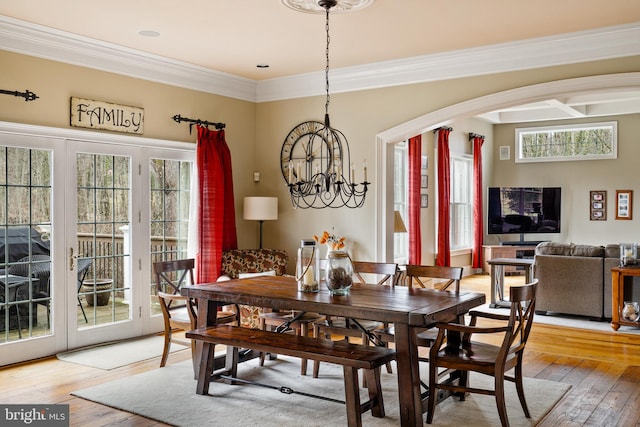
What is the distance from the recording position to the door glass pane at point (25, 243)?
4977mm

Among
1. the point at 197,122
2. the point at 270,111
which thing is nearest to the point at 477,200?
the point at 270,111

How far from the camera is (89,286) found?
18.5 feet

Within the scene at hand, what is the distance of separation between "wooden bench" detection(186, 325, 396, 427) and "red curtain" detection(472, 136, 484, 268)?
7.40m

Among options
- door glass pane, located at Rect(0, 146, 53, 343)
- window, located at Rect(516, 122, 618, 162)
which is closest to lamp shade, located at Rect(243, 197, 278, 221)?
door glass pane, located at Rect(0, 146, 53, 343)

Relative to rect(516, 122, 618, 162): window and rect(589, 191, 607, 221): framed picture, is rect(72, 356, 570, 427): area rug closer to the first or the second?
rect(589, 191, 607, 221): framed picture

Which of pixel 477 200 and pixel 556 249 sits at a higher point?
pixel 477 200

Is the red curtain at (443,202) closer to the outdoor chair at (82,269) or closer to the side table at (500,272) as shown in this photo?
the side table at (500,272)

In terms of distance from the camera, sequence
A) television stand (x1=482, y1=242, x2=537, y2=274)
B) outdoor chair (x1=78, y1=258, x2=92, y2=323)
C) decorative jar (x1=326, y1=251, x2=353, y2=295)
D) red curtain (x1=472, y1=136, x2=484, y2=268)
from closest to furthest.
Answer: decorative jar (x1=326, y1=251, x2=353, y2=295) < outdoor chair (x1=78, y1=258, x2=92, y2=323) < television stand (x1=482, y1=242, x2=537, y2=274) < red curtain (x1=472, y1=136, x2=484, y2=268)

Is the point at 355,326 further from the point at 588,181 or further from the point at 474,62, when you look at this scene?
the point at 588,181

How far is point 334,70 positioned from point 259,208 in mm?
1691

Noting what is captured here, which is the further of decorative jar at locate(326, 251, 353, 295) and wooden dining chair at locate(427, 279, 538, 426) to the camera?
decorative jar at locate(326, 251, 353, 295)

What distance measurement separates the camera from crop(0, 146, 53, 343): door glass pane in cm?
498

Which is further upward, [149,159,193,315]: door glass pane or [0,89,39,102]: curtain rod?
[0,89,39,102]: curtain rod

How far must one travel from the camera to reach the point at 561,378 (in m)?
4.73
